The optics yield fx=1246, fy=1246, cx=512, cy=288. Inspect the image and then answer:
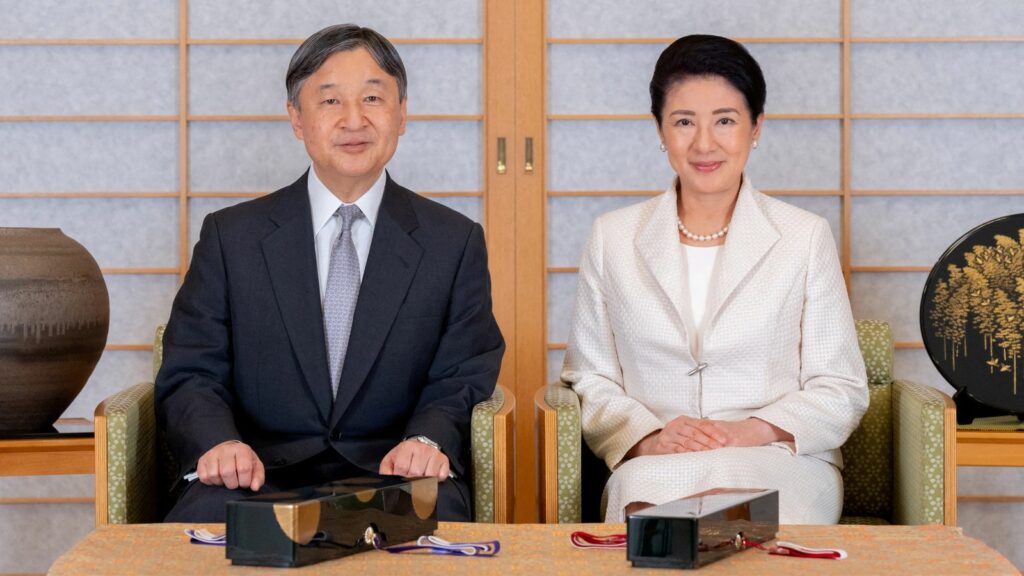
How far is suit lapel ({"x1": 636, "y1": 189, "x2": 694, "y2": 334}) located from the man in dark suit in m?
0.36

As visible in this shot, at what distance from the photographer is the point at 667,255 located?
2533 mm

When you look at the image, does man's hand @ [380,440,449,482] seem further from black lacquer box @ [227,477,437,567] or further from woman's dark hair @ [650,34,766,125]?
woman's dark hair @ [650,34,766,125]

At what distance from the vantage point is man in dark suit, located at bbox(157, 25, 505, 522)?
2389 millimetres

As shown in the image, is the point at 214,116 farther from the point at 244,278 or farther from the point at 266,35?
the point at 244,278

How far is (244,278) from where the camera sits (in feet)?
8.00

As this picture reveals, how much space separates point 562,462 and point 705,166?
2.16 feet

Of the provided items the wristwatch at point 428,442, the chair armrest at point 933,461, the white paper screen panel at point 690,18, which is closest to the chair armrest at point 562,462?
the wristwatch at point 428,442

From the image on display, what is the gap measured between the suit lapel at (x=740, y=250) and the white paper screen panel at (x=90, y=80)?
163cm

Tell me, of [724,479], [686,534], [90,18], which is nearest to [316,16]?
[90,18]

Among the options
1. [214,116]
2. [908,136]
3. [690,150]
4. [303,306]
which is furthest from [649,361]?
[214,116]

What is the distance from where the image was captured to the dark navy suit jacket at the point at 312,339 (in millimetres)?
2389

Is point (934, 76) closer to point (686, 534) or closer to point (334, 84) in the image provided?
point (334, 84)

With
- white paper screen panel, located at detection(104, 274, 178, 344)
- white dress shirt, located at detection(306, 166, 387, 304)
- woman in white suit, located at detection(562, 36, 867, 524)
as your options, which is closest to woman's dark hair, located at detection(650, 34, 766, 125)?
woman in white suit, located at detection(562, 36, 867, 524)

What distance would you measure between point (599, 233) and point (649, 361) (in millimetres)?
301
